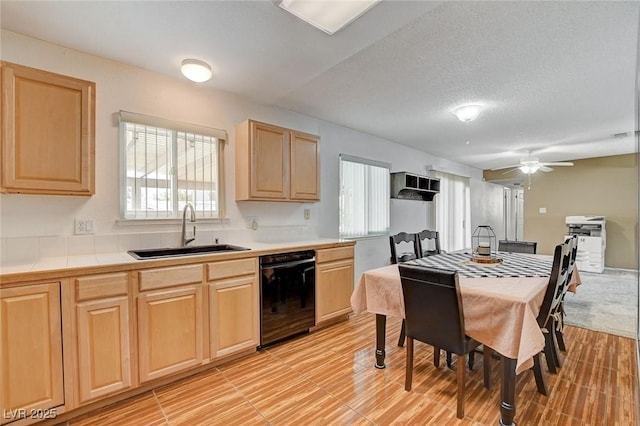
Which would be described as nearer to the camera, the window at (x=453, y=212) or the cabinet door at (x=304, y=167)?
the cabinet door at (x=304, y=167)

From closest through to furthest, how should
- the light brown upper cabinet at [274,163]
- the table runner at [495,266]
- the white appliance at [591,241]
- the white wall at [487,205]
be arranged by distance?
the table runner at [495,266] → the light brown upper cabinet at [274,163] → the white appliance at [591,241] → the white wall at [487,205]

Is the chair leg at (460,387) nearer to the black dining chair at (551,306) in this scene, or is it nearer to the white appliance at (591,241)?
the black dining chair at (551,306)

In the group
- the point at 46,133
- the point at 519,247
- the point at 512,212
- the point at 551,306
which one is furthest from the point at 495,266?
the point at 512,212

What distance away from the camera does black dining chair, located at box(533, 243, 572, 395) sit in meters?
1.80

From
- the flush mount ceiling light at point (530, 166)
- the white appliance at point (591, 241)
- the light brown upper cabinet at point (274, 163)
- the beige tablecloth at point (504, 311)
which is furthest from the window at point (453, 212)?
the beige tablecloth at point (504, 311)

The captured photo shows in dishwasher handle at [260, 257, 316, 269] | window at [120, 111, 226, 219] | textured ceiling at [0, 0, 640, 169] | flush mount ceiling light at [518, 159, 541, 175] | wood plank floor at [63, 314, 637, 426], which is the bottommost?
wood plank floor at [63, 314, 637, 426]

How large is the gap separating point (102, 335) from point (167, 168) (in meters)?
1.43

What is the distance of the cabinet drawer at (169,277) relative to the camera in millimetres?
2004

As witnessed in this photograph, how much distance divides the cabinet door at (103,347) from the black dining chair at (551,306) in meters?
2.64

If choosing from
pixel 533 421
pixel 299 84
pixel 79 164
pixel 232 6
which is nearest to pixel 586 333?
pixel 533 421

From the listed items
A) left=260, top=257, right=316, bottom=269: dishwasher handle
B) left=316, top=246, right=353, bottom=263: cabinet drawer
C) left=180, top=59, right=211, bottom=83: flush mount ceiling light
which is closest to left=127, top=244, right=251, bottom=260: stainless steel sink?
left=260, top=257, right=316, bottom=269: dishwasher handle

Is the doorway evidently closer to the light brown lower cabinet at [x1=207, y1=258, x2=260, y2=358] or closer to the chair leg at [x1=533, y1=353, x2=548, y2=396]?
the chair leg at [x1=533, y1=353, x2=548, y2=396]

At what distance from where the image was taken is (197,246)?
108 inches

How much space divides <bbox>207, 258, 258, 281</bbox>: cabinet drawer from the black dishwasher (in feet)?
0.34
